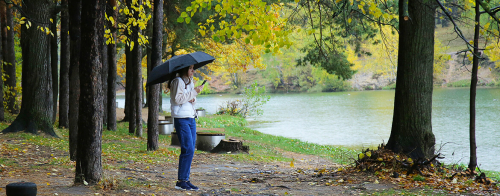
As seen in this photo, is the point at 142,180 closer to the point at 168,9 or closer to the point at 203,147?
the point at 203,147

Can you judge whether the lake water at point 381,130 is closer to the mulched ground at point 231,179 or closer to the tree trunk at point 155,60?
the mulched ground at point 231,179

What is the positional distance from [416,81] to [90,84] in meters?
4.92

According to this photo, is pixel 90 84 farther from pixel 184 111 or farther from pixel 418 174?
pixel 418 174

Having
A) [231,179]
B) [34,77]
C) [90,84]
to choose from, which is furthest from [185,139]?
[34,77]

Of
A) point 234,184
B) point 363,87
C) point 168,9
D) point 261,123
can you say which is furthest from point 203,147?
point 363,87

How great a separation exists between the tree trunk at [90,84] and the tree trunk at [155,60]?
410 cm

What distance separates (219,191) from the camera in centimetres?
521

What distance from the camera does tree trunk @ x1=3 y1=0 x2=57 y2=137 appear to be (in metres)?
9.75

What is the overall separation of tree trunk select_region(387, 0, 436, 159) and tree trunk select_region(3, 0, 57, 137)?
822cm

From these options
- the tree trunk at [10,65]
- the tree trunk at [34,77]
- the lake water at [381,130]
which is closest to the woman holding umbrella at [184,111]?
the tree trunk at [34,77]

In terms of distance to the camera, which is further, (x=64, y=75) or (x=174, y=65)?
(x=64, y=75)

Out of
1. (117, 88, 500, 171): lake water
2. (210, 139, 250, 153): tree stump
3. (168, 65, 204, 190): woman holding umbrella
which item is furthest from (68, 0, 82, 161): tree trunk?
(117, 88, 500, 171): lake water

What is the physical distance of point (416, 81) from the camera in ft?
21.4

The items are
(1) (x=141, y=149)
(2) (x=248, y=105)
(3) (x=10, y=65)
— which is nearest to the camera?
(1) (x=141, y=149)
